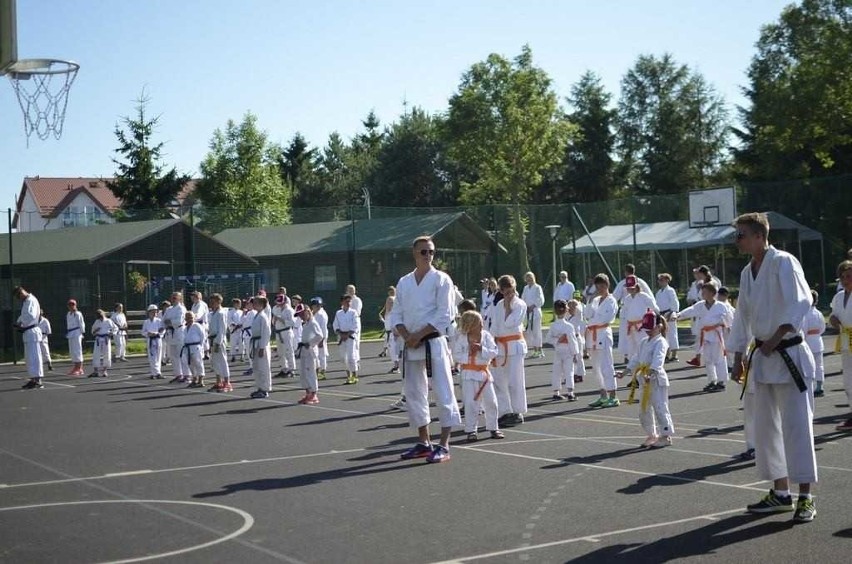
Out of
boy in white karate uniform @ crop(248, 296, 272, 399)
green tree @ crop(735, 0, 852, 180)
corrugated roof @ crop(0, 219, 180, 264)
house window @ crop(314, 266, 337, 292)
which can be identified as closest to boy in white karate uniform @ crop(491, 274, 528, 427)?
boy in white karate uniform @ crop(248, 296, 272, 399)

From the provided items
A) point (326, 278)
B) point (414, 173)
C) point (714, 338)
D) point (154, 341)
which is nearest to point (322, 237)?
point (326, 278)

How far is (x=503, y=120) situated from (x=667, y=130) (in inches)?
994

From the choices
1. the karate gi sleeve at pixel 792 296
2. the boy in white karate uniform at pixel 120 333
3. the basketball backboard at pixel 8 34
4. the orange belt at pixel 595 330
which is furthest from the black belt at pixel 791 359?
the boy in white karate uniform at pixel 120 333

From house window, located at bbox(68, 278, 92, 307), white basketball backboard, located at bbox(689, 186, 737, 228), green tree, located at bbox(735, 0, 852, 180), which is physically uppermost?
green tree, located at bbox(735, 0, 852, 180)

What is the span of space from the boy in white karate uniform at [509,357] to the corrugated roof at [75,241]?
25.9m

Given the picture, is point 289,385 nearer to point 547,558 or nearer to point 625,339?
point 625,339

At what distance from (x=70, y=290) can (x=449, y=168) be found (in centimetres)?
5035

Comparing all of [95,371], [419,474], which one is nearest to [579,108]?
[95,371]

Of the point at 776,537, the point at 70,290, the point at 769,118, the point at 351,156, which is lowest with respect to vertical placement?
the point at 776,537

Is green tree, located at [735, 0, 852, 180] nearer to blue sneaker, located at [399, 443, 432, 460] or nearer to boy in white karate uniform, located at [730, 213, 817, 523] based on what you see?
blue sneaker, located at [399, 443, 432, 460]

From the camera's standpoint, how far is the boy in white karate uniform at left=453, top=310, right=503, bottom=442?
1362 centimetres

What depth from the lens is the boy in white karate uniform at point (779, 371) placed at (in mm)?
8164

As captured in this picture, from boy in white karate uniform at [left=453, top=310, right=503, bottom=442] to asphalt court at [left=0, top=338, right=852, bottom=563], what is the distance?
276mm

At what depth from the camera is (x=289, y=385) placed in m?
23.8
